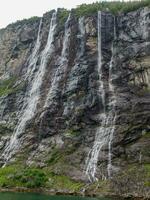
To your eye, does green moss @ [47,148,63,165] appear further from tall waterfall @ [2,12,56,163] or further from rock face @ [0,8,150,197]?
tall waterfall @ [2,12,56,163]

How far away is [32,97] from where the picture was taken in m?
84.9

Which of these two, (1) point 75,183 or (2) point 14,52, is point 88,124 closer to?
(1) point 75,183

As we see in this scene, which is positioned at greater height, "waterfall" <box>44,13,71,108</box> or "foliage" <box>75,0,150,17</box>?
"foliage" <box>75,0,150,17</box>

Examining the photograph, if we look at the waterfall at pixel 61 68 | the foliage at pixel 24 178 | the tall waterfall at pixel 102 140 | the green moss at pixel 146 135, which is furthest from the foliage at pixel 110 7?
the foliage at pixel 24 178

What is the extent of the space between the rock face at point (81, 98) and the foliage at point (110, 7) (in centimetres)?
168

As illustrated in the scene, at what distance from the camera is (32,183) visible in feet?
206

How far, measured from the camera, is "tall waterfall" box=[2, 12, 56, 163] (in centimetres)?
7675

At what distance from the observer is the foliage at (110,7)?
87812mm

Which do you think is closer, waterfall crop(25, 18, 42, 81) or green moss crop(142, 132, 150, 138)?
green moss crop(142, 132, 150, 138)

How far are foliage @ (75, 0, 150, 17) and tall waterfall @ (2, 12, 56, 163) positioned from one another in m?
6.89

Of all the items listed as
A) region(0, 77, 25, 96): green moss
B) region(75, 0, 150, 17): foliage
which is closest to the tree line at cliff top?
region(75, 0, 150, 17): foliage

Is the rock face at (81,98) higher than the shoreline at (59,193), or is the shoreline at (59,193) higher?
the rock face at (81,98)

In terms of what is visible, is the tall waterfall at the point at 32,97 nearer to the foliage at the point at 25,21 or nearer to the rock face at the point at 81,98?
the rock face at the point at 81,98

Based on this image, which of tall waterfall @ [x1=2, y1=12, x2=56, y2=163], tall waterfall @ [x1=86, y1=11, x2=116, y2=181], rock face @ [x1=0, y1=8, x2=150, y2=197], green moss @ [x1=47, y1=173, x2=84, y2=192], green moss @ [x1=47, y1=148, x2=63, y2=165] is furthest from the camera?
tall waterfall @ [x1=2, y1=12, x2=56, y2=163]
